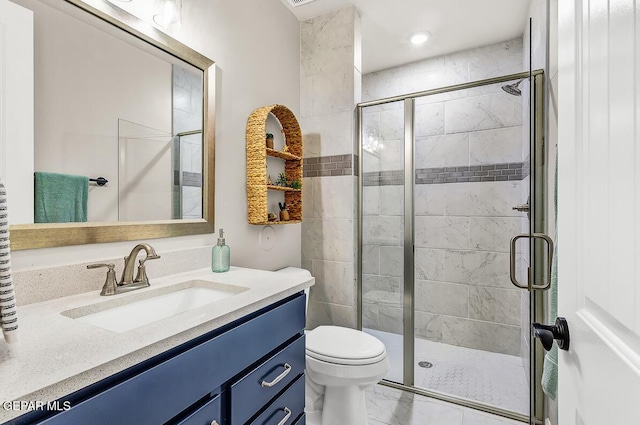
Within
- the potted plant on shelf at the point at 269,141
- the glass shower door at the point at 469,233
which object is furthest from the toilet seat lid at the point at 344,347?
the potted plant on shelf at the point at 269,141

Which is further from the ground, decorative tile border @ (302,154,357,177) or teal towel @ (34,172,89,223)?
decorative tile border @ (302,154,357,177)

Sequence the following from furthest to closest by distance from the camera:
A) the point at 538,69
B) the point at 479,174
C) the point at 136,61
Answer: the point at 479,174, the point at 538,69, the point at 136,61

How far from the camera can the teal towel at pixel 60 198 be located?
3.20 feet

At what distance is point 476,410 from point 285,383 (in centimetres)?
139

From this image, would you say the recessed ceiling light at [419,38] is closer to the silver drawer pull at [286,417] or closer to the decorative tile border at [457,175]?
the decorative tile border at [457,175]

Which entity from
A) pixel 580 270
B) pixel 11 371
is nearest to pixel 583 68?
pixel 580 270

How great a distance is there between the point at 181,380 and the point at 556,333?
841 mm

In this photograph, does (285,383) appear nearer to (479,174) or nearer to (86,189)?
(86,189)

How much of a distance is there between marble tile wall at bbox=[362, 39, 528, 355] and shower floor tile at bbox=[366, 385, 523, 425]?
422mm

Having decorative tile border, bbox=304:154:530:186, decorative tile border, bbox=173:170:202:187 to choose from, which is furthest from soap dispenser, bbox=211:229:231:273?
decorative tile border, bbox=304:154:530:186

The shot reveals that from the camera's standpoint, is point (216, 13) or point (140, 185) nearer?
point (140, 185)

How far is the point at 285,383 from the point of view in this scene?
1.10m

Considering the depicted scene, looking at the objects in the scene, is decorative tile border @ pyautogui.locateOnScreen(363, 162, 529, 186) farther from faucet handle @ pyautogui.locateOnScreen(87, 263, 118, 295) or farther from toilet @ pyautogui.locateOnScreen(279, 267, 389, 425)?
faucet handle @ pyautogui.locateOnScreen(87, 263, 118, 295)

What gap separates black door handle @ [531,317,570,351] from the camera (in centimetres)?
66
